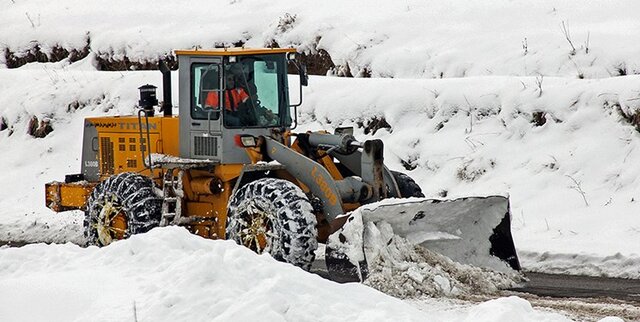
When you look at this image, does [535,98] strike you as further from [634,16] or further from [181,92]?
[181,92]

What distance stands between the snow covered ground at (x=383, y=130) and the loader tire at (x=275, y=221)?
6.42ft

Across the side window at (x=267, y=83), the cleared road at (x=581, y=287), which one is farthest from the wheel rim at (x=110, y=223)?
the cleared road at (x=581, y=287)

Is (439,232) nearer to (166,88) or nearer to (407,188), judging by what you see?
(407,188)

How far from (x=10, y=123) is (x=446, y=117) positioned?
9330mm

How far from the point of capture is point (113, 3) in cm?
2895

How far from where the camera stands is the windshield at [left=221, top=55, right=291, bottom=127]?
13.7 m

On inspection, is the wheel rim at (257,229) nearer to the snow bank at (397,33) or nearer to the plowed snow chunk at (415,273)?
the plowed snow chunk at (415,273)

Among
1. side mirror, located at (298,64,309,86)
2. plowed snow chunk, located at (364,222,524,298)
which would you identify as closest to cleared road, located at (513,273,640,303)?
plowed snow chunk, located at (364,222,524,298)

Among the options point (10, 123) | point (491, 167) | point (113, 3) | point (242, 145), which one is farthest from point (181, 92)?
point (113, 3)

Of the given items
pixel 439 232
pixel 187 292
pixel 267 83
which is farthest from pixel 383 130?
pixel 187 292

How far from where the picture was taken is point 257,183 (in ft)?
42.0

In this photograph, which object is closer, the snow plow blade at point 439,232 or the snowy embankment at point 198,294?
the snowy embankment at point 198,294

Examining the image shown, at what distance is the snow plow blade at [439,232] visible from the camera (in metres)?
11.9

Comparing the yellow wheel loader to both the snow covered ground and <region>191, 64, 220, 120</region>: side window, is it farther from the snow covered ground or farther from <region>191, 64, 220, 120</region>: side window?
the snow covered ground
